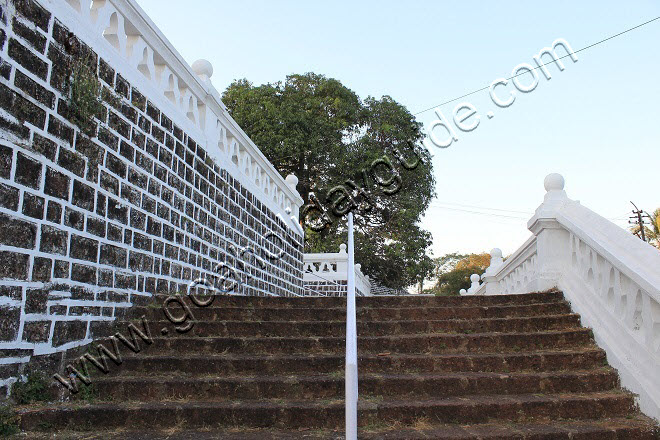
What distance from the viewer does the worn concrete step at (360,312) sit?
4.48m

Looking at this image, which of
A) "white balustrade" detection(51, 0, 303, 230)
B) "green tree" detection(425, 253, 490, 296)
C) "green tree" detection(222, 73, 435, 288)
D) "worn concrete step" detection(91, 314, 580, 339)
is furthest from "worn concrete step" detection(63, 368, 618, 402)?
"green tree" detection(425, 253, 490, 296)

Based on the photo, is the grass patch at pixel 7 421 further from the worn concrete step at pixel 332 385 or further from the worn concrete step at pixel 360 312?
the worn concrete step at pixel 360 312

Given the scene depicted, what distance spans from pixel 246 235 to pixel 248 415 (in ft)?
15.2

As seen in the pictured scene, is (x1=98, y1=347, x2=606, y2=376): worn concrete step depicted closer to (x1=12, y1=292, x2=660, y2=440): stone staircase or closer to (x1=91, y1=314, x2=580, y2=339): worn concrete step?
(x1=12, y1=292, x2=660, y2=440): stone staircase

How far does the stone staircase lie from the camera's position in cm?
302

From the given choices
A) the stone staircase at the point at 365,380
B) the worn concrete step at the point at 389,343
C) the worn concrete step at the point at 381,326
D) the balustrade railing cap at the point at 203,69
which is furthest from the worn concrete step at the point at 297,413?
the balustrade railing cap at the point at 203,69

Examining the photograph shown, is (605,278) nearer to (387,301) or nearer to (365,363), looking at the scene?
(387,301)

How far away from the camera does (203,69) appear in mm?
6379

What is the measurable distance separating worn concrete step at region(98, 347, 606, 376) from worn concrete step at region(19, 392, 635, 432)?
0.40 m

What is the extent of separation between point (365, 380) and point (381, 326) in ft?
3.14

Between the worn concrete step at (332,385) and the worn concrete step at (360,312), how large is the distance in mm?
932

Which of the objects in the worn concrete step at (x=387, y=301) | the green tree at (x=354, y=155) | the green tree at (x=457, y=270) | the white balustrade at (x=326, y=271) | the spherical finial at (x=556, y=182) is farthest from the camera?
the green tree at (x=457, y=270)

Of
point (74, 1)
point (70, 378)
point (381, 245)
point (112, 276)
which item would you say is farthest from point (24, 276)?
point (381, 245)

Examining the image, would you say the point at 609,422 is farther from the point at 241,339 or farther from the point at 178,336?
the point at 178,336
